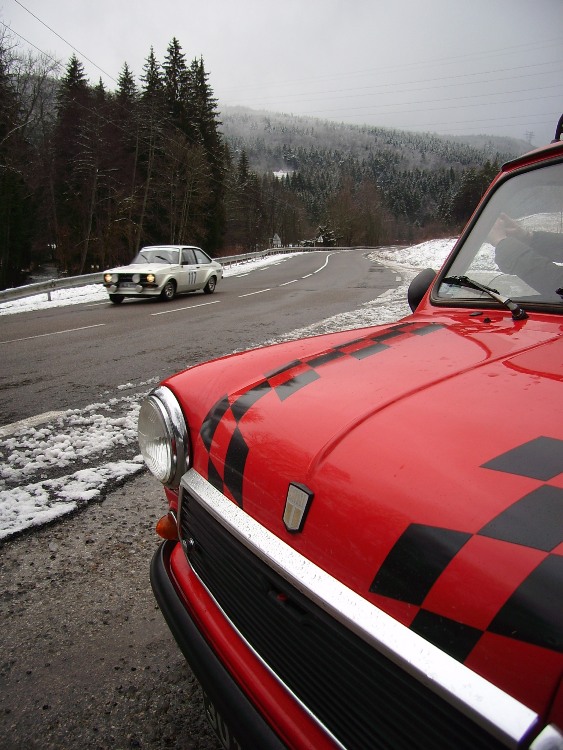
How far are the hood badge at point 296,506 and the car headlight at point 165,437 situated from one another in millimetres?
513

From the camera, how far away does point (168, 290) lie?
1344 cm

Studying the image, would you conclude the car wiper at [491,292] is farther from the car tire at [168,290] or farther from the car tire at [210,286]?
the car tire at [210,286]

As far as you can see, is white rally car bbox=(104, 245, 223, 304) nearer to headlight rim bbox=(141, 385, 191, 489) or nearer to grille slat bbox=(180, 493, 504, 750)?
headlight rim bbox=(141, 385, 191, 489)

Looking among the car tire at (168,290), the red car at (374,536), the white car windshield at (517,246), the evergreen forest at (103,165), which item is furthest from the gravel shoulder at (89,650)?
the evergreen forest at (103,165)

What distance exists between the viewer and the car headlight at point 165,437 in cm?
140

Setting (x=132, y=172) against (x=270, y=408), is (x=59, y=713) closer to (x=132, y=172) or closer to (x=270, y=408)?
(x=270, y=408)

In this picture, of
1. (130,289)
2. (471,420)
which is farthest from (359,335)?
(130,289)

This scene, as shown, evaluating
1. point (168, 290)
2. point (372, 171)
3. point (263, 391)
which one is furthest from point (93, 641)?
point (372, 171)

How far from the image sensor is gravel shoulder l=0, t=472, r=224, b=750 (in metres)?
1.45

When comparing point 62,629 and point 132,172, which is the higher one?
point 132,172

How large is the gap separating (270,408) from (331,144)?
18954 cm

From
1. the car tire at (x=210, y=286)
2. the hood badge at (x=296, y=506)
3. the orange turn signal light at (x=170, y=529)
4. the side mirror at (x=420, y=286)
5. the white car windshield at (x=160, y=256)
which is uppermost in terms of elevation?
the side mirror at (x=420, y=286)

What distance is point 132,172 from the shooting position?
3466 centimetres

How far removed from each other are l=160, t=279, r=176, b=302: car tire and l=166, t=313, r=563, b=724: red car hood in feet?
40.4
